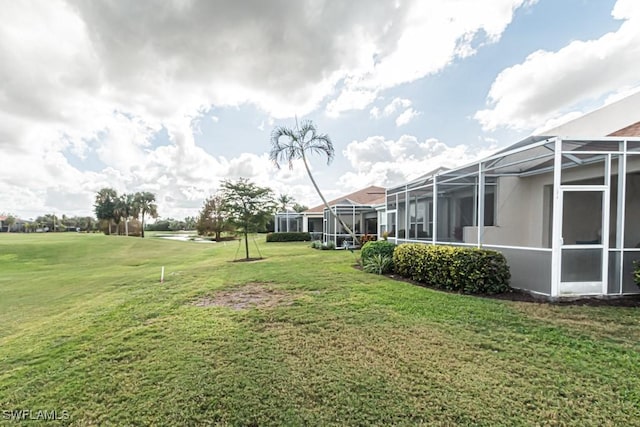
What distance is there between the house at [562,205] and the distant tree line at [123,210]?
45.6 meters

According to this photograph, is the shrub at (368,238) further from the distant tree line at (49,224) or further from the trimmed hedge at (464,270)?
the distant tree line at (49,224)

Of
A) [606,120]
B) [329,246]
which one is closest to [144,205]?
[329,246]

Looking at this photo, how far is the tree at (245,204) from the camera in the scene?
1471 cm

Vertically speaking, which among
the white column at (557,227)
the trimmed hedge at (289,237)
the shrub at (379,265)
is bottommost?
the trimmed hedge at (289,237)

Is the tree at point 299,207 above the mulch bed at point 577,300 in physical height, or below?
above

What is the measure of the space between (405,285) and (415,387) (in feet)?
15.6

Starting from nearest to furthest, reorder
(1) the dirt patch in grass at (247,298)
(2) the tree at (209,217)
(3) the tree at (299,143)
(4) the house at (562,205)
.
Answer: (4) the house at (562,205) → (1) the dirt patch in grass at (247,298) → (3) the tree at (299,143) → (2) the tree at (209,217)

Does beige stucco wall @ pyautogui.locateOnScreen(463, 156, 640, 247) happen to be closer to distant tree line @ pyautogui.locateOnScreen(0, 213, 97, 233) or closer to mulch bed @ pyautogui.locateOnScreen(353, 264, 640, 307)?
mulch bed @ pyautogui.locateOnScreen(353, 264, 640, 307)

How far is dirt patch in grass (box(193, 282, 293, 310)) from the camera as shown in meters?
5.93

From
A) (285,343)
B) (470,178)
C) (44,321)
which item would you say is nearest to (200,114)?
(44,321)

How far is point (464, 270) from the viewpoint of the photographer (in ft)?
21.8

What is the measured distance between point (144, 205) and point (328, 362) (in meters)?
49.0

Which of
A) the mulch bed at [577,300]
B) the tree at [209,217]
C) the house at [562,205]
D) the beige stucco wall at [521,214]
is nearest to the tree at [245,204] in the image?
the house at [562,205]

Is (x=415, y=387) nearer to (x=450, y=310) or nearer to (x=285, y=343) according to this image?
(x=285, y=343)
